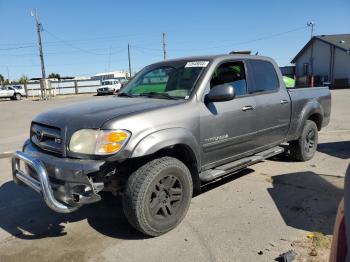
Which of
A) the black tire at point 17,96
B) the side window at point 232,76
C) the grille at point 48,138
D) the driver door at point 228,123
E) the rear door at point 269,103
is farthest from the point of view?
the black tire at point 17,96

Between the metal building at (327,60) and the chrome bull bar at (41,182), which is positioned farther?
the metal building at (327,60)

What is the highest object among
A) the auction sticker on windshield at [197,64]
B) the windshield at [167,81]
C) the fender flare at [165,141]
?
the auction sticker on windshield at [197,64]

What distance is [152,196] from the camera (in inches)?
158

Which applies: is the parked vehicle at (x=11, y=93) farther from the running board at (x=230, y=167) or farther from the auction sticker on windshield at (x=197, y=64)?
the running board at (x=230, y=167)

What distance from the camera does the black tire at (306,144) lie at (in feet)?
22.0

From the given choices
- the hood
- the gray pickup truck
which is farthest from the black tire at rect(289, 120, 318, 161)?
the hood

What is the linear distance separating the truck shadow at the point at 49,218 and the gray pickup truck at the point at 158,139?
546 mm

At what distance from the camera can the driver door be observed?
15.0 ft

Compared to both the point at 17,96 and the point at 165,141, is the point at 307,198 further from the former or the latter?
the point at 17,96

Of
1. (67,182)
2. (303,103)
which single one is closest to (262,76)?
(303,103)

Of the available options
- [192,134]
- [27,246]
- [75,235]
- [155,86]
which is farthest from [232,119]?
[27,246]

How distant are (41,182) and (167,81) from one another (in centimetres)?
216

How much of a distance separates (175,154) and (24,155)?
1.65 meters

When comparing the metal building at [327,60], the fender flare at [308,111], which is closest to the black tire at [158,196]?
the fender flare at [308,111]
